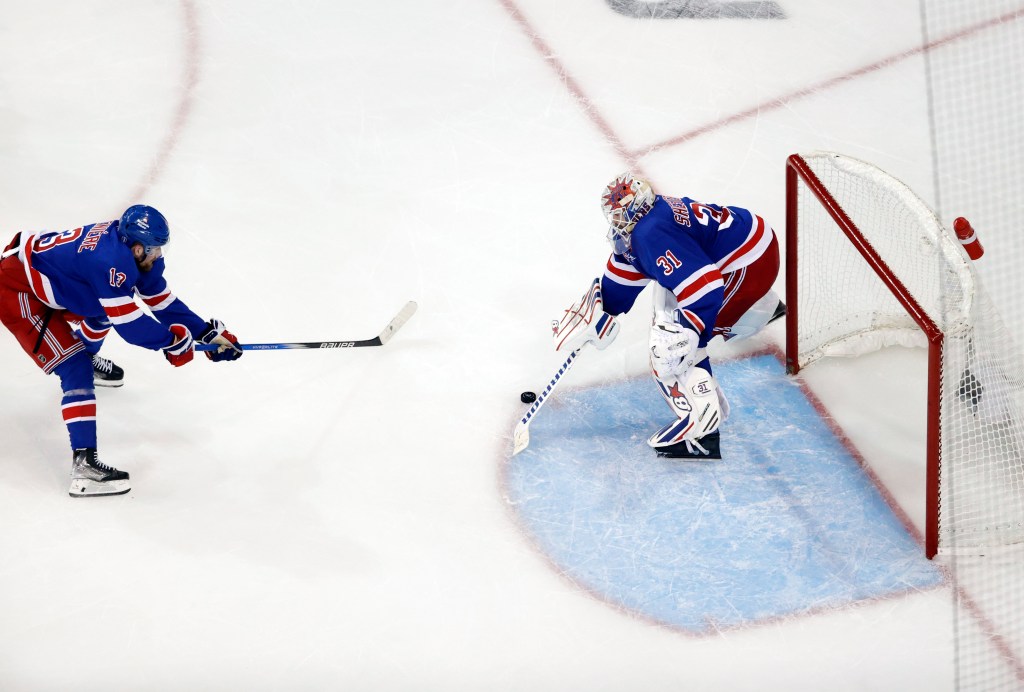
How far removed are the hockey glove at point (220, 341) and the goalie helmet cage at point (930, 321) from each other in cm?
181

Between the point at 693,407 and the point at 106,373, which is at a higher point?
the point at 106,373

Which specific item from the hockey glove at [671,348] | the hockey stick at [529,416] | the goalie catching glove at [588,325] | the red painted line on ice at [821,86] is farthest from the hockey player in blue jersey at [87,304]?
the red painted line on ice at [821,86]

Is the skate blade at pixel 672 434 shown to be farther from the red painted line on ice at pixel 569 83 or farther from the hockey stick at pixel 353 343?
the red painted line on ice at pixel 569 83

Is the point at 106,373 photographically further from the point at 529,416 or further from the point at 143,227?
the point at 529,416

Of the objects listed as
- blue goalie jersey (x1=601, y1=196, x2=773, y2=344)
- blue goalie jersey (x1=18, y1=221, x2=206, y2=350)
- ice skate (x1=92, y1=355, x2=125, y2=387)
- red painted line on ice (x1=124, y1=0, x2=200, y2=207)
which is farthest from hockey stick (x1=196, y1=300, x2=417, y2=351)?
red painted line on ice (x1=124, y1=0, x2=200, y2=207)

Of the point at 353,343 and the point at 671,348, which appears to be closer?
the point at 671,348

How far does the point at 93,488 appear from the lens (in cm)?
369

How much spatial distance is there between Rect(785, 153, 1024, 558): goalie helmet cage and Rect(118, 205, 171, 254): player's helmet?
1963mm

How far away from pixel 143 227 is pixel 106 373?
79 centimetres

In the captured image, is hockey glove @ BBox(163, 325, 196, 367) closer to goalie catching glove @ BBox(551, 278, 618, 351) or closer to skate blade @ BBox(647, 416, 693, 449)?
goalie catching glove @ BBox(551, 278, 618, 351)

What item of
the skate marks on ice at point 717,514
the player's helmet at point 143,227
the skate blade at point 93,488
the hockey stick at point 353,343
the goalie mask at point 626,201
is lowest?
the skate marks on ice at point 717,514

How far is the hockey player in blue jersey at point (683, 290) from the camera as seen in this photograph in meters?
3.53

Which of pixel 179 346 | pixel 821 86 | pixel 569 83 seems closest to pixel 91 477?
pixel 179 346

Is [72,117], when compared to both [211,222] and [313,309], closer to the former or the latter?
[211,222]
